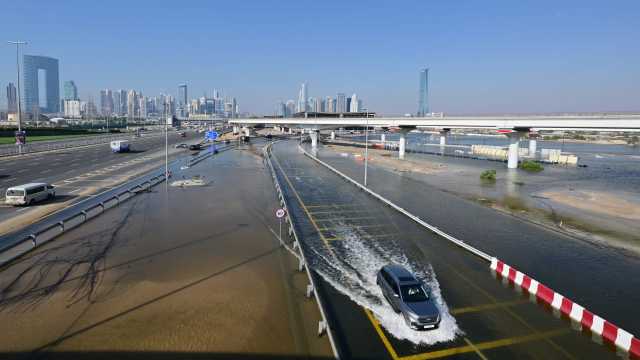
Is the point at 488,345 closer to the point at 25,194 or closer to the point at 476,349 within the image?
the point at 476,349

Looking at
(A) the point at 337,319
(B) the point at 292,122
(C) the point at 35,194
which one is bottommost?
(A) the point at 337,319

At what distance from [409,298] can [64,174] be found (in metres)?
55.2

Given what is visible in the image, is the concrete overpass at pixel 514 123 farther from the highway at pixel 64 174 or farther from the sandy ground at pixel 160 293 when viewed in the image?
the sandy ground at pixel 160 293

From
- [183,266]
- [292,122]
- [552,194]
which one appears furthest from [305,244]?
[292,122]

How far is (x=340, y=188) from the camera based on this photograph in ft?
166

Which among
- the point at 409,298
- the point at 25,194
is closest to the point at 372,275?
the point at 409,298

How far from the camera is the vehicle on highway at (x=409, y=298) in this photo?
51.0ft

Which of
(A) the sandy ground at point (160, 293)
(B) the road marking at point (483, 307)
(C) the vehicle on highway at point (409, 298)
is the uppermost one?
(C) the vehicle on highway at point (409, 298)

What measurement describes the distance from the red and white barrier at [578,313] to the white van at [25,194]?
39.6m

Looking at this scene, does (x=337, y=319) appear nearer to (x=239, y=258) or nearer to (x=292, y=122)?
(x=239, y=258)

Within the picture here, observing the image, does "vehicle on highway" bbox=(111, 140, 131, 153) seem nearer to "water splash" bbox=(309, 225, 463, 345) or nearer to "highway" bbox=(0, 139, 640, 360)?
"highway" bbox=(0, 139, 640, 360)

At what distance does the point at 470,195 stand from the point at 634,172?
53795 mm

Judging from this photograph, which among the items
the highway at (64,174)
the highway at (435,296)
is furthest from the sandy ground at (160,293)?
the highway at (64,174)

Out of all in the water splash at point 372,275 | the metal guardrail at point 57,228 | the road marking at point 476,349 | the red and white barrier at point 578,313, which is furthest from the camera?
the metal guardrail at point 57,228
